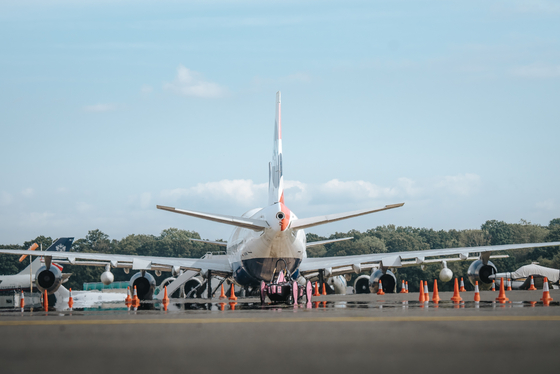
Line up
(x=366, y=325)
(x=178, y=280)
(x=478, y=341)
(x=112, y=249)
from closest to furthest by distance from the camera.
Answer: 1. (x=478, y=341)
2. (x=366, y=325)
3. (x=178, y=280)
4. (x=112, y=249)

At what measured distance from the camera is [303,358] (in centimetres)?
667

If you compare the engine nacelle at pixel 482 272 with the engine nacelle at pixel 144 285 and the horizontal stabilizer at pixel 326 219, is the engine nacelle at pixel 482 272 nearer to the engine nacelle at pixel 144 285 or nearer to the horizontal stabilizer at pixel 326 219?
the horizontal stabilizer at pixel 326 219

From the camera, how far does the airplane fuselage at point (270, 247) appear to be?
1019 inches

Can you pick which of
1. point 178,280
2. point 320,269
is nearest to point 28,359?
point 320,269

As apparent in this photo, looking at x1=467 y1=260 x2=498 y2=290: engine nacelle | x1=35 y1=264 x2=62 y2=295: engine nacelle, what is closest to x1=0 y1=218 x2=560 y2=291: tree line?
x1=467 y1=260 x2=498 y2=290: engine nacelle

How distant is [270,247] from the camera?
2739cm

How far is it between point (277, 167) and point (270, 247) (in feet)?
17.8

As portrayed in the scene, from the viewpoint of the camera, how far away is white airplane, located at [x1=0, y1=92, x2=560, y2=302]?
2370cm

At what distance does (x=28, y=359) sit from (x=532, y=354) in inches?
227

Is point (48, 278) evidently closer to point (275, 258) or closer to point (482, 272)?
point (275, 258)

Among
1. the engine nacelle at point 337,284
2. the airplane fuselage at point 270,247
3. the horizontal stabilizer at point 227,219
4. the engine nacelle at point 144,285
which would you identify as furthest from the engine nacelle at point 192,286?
the horizontal stabilizer at point 227,219

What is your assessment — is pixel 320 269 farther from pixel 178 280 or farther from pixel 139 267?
pixel 178 280

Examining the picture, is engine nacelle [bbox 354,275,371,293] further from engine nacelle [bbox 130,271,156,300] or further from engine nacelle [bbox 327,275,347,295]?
engine nacelle [bbox 130,271,156,300]

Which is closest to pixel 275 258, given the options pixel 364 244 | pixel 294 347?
pixel 294 347
